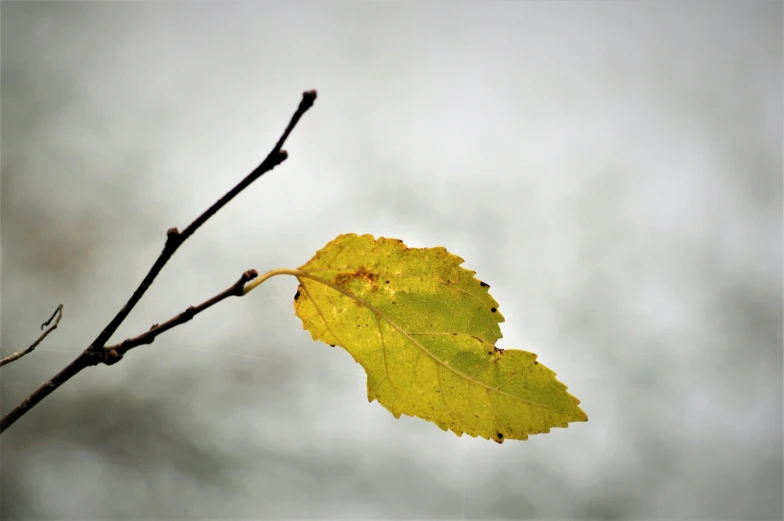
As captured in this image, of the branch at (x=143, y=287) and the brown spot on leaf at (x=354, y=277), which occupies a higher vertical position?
the brown spot on leaf at (x=354, y=277)

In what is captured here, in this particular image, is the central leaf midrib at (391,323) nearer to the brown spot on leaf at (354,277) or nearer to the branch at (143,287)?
the brown spot on leaf at (354,277)

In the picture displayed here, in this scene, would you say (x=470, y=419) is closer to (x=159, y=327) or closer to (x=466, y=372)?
(x=466, y=372)

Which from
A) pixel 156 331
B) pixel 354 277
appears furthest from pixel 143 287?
pixel 354 277

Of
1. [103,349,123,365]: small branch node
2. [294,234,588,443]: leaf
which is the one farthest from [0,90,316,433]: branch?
[294,234,588,443]: leaf

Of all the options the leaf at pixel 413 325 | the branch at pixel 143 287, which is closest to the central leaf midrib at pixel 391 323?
the leaf at pixel 413 325

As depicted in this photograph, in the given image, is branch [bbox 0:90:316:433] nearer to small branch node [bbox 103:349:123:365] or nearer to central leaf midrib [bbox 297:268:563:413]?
small branch node [bbox 103:349:123:365]

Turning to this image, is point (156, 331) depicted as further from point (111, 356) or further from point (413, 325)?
point (413, 325)
